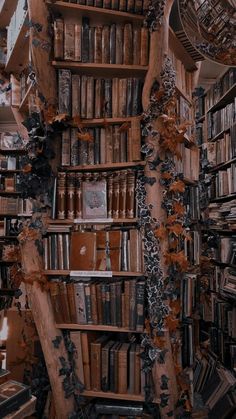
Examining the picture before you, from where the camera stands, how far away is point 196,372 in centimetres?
294

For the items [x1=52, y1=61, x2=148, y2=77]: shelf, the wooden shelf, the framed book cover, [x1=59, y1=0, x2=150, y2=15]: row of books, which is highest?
[x1=59, y1=0, x2=150, y2=15]: row of books

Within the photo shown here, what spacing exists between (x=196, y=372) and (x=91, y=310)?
1.50 m

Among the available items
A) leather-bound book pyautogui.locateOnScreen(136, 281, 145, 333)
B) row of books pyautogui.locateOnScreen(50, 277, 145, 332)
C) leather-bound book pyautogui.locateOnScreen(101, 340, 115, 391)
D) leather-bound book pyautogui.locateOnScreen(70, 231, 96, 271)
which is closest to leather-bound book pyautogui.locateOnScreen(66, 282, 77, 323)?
row of books pyautogui.locateOnScreen(50, 277, 145, 332)

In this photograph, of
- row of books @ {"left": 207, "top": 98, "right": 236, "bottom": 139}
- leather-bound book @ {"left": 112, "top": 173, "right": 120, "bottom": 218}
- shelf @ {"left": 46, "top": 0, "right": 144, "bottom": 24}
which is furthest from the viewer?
row of books @ {"left": 207, "top": 98, "right": 236, "bottom": 139}

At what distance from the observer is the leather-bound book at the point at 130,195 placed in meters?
1.96

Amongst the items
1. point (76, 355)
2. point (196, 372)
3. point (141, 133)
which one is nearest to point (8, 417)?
point (76, 355)

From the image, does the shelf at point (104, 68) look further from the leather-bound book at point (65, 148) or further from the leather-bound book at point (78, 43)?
the leather-bound book at point (65, 148)

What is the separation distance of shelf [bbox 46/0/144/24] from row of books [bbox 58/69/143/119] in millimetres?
317

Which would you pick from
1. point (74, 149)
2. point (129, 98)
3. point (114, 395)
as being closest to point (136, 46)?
point (129, 98)

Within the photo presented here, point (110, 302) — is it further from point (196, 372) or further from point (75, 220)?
point (196, 372)

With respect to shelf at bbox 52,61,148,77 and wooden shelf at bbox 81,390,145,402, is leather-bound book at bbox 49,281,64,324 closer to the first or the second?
wooden shelf at bbox 81,390,145,402

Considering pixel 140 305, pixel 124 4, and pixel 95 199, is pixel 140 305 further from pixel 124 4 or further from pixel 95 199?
pixel 124 4

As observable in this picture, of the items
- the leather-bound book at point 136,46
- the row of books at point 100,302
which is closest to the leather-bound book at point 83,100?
A: the leather-bound book at point 136,46

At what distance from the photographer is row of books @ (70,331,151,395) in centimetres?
192
